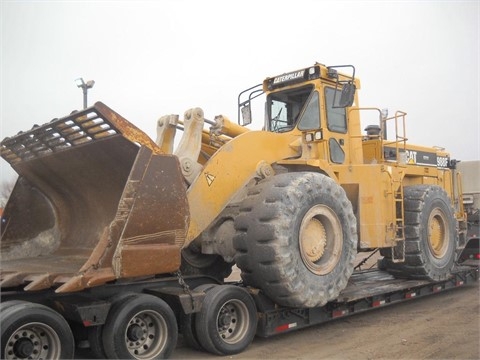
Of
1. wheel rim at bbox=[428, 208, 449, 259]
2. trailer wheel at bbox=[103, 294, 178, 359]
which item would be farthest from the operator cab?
trailer wheel at bbox=[103, 294, 178, 359]

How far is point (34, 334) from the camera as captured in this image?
4465 mm

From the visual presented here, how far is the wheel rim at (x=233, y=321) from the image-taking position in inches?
230

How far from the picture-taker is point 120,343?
484 centimetres

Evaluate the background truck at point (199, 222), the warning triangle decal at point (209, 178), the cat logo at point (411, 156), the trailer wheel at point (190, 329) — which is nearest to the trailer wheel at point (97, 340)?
the background truck at point (199, 222)

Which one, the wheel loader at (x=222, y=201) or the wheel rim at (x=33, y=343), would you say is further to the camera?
the wheel loader at (x=222, y=201)

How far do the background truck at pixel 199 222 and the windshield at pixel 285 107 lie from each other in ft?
0.08

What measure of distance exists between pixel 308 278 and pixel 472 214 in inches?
272

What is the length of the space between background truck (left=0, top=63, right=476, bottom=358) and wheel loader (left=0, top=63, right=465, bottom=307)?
0.02m

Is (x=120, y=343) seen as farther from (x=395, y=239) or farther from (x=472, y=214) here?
(x=472, y=214)

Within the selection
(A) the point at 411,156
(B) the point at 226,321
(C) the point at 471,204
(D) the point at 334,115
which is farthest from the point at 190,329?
(C) the point at 471,204

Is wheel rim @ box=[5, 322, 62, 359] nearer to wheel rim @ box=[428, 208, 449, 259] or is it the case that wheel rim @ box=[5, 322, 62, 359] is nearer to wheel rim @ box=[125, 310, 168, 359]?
wheel rim @ box=[125, 310, 168, 359]

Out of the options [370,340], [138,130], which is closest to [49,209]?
[138,130]

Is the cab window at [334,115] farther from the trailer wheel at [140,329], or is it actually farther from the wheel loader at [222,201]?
the trailer wheel at [140,329]

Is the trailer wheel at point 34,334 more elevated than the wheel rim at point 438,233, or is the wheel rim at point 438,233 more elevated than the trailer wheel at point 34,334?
the wheel rim at point 438,233
